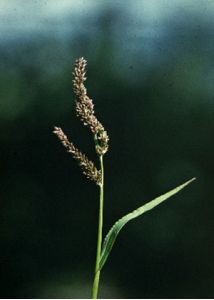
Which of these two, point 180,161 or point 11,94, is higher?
point 11,94

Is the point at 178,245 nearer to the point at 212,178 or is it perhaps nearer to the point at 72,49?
the point at 212,178

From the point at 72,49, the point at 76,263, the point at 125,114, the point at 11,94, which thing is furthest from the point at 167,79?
the point at 76,263

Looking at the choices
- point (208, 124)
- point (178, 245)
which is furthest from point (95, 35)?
point (178, 245)

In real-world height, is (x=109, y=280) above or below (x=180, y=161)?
below

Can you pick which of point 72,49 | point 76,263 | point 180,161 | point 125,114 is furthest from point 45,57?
point 76,263

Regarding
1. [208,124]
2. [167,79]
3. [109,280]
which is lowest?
[109,280]

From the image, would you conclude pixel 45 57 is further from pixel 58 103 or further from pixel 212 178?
pixel 212 178

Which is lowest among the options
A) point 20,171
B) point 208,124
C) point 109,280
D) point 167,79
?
point 109,280

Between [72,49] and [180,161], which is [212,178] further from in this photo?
[72,49]
